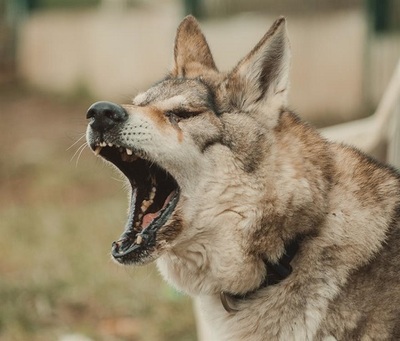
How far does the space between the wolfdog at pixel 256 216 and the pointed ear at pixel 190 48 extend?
1.64 ft

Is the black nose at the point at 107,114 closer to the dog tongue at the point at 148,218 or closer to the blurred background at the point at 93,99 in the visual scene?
the dog tongue at the point at 148,218

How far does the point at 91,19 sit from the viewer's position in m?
15.9

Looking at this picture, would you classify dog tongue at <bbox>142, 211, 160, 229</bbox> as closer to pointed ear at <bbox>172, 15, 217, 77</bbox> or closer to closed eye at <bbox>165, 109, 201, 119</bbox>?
closed eye at <bbox>165, 109, 201, 119</bbox>

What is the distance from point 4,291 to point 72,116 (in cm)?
847

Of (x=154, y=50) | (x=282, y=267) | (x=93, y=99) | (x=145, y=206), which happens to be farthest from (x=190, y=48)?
(x=93, y=99)

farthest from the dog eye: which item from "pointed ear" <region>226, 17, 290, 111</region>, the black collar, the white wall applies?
the white wall

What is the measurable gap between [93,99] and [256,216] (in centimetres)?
1192

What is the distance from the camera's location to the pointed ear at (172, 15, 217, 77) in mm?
4734

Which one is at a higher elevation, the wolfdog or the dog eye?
the dog eye

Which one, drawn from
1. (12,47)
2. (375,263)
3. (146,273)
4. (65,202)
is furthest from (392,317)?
(12,47)

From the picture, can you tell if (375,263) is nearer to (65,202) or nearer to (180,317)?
(180,317)

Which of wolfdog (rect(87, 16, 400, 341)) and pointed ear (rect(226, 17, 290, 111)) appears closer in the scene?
wolfdog (rect(87, 16, 400, 341))

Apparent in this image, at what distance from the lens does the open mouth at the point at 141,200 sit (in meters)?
4.05

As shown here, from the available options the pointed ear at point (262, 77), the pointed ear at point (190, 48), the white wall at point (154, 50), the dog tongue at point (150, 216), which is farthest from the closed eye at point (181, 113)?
the white wall at point (154, 50)
